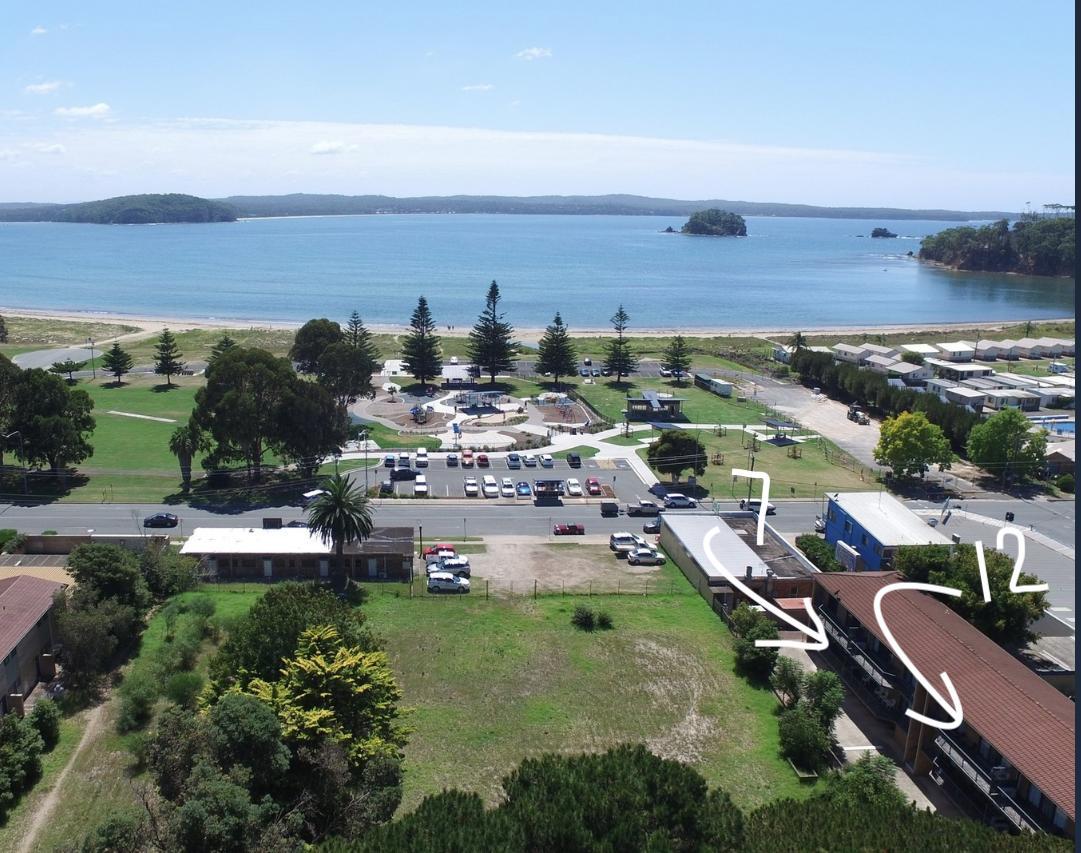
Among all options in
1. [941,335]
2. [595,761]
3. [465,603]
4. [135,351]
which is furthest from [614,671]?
[941,335]

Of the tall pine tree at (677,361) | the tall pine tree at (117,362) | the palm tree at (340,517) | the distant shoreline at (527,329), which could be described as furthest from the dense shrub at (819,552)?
the distant shoreline at (527,329)

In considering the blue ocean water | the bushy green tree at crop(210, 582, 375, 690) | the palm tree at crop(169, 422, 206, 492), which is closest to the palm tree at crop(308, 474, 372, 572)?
the bushy green tree at crop(210, 582, 375, 690)

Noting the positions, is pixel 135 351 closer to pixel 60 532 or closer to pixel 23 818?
pixel 60 532

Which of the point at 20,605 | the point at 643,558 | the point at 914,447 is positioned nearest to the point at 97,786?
the point at 20,605

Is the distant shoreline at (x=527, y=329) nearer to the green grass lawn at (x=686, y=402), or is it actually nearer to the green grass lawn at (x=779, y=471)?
the green grass lawn at (x=686, y=402)

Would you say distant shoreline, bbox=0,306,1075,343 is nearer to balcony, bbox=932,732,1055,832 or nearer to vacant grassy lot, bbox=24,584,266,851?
vacant grassy lot, bbox=24,584,266,851

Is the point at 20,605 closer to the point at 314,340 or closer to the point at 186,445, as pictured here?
the point at 186,445
